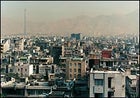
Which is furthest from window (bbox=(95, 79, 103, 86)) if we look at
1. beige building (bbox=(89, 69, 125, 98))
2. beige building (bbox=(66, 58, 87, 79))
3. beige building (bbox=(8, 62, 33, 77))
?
beige building (bbox=(8, 62, 33, 77))

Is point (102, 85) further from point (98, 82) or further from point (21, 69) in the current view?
point (21, 69)

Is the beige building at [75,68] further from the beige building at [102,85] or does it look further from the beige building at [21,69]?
the beige building at [102,85]

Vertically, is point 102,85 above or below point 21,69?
above

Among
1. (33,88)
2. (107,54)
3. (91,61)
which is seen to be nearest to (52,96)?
(33,88)

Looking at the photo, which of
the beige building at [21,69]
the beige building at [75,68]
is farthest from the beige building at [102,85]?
the beige building at [21,69]

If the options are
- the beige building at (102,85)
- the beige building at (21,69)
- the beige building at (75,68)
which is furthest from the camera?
the beige building at (21,69)

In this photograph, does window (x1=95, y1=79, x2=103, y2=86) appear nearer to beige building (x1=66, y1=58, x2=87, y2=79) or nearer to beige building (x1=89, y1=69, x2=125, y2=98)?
beige building (x1=89, y1=69, x2=125, y2=98)

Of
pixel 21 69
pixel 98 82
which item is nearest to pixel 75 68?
pixel 21 69

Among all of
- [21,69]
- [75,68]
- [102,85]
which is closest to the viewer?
[102,85]
